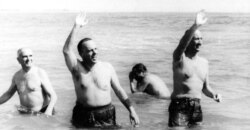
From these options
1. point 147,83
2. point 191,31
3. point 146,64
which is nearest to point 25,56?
point 191,31

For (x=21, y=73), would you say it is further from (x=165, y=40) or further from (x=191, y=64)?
(x=165, y=40)

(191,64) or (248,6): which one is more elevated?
(248,6)

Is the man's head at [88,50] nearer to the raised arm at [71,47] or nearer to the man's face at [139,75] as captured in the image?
the raised arm at [71,47]

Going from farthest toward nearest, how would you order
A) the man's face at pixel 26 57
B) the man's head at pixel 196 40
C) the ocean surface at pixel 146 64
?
the ocean surface at pixel 146 64 → the man's face at pixel 26 57 → the man's head at pixel 196 40

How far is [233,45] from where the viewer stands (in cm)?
1722

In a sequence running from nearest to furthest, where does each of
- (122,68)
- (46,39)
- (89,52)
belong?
(89,52)
(122,68)
(46,39)

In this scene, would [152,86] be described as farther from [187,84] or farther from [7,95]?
[7,95]

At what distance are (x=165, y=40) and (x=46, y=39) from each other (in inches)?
248

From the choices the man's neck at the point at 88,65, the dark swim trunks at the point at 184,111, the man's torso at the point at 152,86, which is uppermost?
the man's neck at the point at 88,65

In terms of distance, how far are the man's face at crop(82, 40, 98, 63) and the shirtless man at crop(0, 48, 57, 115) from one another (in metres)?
1.05

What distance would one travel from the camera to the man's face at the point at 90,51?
378 cm

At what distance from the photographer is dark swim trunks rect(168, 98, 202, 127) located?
424 centimetres

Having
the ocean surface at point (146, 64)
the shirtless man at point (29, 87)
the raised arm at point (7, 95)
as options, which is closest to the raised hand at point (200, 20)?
the ocean surface at point (146, 64)

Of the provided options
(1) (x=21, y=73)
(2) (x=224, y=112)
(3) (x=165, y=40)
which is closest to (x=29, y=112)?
(1) (x=21, y=73)
